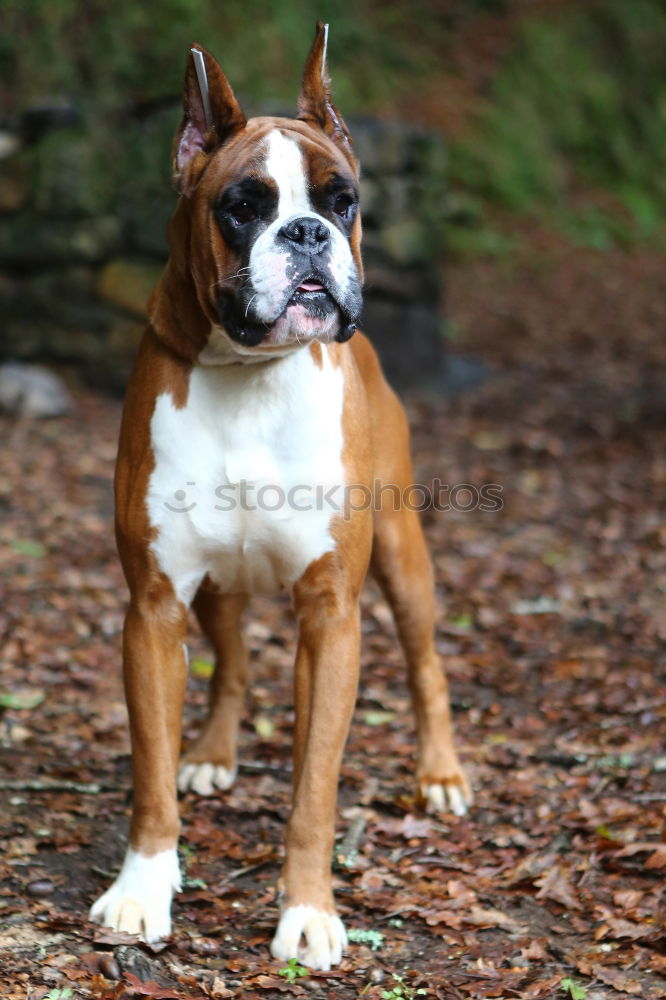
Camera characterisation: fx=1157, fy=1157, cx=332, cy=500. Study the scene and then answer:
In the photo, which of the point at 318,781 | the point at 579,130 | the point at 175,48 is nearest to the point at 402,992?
the point at 318,781

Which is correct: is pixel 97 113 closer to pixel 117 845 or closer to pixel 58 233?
pixel 58 233

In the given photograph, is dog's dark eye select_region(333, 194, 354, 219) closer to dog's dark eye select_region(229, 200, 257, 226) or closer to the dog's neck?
dog's dark eye select_region(229, 200, 257, 226)

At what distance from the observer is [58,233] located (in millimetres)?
8742

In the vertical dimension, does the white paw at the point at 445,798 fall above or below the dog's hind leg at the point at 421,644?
below

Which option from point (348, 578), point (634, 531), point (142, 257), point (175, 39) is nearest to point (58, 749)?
point (348, 578)

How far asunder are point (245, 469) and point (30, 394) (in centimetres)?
565

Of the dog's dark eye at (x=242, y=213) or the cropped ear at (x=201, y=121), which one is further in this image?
the cropped ear at (x=201, y=121)

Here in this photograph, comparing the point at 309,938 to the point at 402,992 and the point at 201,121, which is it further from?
the point at 201,121

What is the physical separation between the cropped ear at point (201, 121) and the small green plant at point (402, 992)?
7.10 feet

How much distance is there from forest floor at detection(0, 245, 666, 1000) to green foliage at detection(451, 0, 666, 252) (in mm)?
8359

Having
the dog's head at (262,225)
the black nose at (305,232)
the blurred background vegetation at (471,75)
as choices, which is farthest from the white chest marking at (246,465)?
the blurred background vegetation at (471,75)

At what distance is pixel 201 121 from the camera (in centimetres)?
311

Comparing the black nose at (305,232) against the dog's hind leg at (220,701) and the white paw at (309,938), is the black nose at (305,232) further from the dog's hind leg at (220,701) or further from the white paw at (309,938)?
the white paw at (309,938)

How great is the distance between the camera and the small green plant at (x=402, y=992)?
9.70 feet
